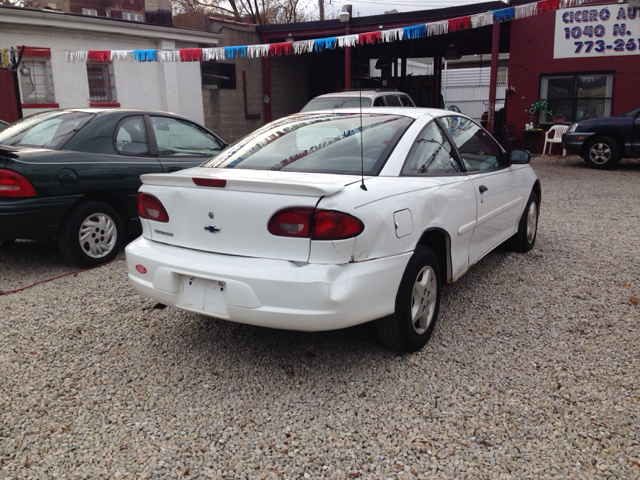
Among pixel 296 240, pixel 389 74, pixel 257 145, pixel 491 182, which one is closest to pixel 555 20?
pixel 389 74

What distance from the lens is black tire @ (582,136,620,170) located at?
40.3 ft

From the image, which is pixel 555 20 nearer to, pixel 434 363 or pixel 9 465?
pixel 434 363

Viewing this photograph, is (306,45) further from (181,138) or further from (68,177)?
(68,177)

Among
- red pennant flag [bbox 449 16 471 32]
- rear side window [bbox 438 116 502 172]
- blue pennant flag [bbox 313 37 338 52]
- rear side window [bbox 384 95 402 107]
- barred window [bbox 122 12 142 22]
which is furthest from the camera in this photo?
barred window [bbox 122 12 142 22]

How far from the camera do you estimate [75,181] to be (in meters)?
5.00

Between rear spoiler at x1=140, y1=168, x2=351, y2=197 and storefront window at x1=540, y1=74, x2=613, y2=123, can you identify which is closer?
rear spoiler at x1=140, y1=168, x2=351, y2=197

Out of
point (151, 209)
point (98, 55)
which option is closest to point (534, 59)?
point (98, 55)

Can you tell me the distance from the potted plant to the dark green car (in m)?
12.1

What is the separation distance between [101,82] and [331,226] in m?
13.6

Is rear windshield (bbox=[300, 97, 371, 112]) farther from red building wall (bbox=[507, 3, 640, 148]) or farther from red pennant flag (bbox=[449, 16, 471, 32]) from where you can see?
red building wall (bbox=[507, 3, 640, 148])

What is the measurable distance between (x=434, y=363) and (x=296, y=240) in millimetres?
1164

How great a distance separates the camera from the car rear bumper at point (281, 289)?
2.75m

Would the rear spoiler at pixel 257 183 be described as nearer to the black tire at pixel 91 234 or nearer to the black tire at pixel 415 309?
the black tire at pixel 415 309

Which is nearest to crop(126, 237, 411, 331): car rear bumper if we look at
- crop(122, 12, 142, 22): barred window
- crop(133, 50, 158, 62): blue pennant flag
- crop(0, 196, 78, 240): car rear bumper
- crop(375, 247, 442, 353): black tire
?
crop(375, 247, 442, 353): black tire
